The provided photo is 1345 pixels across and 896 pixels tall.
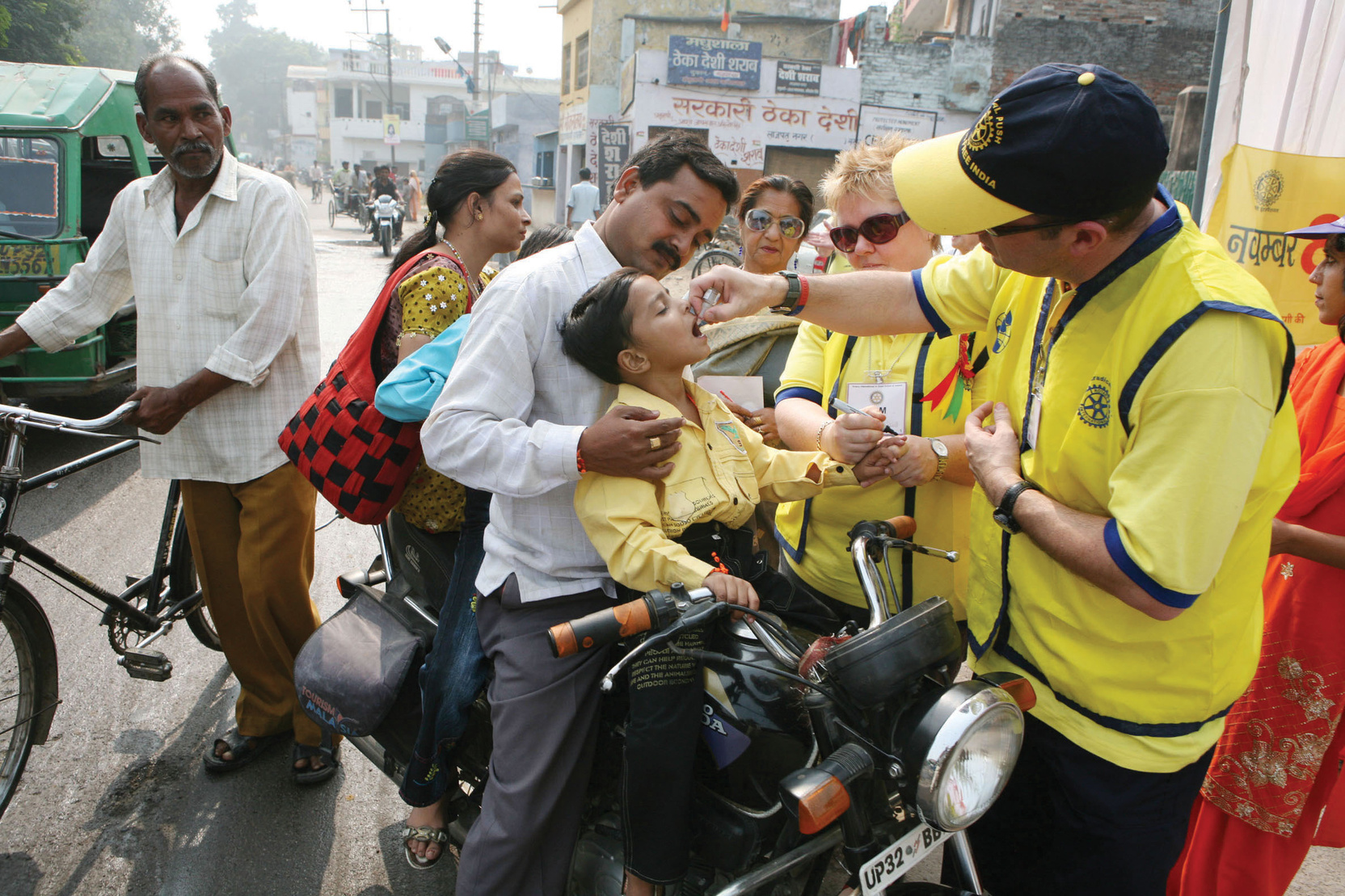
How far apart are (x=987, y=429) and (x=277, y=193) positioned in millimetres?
2527

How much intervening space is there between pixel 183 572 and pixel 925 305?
3.03 metres

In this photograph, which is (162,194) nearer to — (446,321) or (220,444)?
(220,444)

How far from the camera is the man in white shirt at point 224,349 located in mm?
2869

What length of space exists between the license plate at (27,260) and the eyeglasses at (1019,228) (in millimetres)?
7235

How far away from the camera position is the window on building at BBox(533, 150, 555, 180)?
3859 cm

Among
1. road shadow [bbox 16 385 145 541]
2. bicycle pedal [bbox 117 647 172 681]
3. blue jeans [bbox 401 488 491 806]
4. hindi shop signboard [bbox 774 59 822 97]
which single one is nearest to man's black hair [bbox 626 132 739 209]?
blue jeans [bbox 401 488 491 806]

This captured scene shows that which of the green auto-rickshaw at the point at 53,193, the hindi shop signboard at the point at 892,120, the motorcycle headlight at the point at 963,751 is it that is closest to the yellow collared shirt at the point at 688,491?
the motorcycle headlight at the point at 963,751

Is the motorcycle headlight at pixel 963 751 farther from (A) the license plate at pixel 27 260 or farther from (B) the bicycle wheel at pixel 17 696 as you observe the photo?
(A) the license plate at pixel 27 260

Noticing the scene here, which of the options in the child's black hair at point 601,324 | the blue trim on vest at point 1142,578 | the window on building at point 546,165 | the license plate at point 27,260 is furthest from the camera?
the window on building at point 546,165

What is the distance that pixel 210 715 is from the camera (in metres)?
3.45

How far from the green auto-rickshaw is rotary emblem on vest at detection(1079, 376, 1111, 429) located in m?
6.20

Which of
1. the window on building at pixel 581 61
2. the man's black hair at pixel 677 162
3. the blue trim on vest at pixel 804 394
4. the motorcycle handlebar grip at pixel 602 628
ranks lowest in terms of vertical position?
the motorcycle handlebar grip at pixel 602 628

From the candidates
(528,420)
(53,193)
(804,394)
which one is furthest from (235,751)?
(53,193)

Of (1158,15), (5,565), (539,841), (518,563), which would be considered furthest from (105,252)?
(1158,15)
